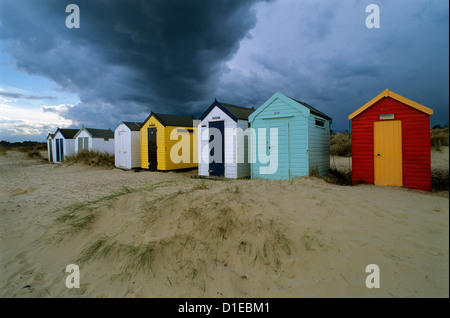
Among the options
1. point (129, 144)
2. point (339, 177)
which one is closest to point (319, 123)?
point (339, 177)

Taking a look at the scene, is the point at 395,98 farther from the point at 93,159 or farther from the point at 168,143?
the point at 93,159

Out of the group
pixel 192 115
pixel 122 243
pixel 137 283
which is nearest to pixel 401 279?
pixel 137 283

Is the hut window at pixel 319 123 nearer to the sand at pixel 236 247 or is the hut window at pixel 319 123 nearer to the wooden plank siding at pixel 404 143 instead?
the wooden plank siding at pixel 404 143

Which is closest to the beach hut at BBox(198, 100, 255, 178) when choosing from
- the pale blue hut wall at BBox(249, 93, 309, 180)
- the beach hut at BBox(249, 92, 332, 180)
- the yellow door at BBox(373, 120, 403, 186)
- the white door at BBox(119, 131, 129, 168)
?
the beach hut at BBox(249, 92, 332, 180)

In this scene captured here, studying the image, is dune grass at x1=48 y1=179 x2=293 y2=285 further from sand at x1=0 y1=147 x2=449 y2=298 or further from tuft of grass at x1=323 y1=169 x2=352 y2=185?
tuft of grass at x1=323 y1=169 x2=352 y2=185

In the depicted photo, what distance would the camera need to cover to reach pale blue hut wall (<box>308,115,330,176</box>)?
31.0ft

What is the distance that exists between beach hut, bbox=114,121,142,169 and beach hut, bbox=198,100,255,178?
21.5 ft

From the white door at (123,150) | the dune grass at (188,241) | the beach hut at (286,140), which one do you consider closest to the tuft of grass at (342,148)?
the beach hut at (286,140)

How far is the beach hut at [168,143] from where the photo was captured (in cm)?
1462

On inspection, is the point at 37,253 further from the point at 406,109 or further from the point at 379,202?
the point at 406,109

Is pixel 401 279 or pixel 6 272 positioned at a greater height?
pixel 401 279

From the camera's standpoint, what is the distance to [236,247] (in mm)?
3887

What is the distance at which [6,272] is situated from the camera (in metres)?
3.95
